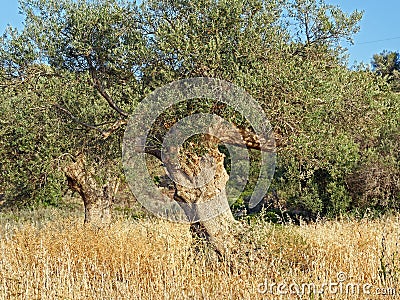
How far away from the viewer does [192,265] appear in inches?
279

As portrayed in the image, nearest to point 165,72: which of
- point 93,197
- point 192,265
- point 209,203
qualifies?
point 209,203

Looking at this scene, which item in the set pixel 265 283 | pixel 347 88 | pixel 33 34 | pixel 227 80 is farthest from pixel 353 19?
pixel 33 34

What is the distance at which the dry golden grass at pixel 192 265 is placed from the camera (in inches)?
231

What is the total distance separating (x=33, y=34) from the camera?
7.43 m

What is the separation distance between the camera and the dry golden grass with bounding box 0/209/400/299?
19.2 ft

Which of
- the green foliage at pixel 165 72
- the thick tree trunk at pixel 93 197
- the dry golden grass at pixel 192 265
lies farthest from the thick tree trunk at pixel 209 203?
the thick tree trunk at pixel 93 197

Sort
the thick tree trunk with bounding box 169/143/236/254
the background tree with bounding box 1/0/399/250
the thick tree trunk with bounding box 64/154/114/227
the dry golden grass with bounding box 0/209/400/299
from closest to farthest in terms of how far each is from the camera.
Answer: the dry golden grass with bounding box 0/209/400/299, the background tree with bounding box 1/0/399/250, the thick tree trunk with bounding box 169/143/236/254, the thick tree trunk with bounding box 64/154/114/227

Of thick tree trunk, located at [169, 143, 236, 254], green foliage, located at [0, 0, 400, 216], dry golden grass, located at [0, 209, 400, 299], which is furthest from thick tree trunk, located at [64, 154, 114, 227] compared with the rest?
thick tree trunk, located at [169, 143, 236, 254]

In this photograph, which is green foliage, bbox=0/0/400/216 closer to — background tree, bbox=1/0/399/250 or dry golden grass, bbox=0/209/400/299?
background tree, bbox=1/0/399/250

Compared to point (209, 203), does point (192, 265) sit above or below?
below

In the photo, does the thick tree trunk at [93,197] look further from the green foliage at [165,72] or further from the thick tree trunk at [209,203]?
the thick tree trunk at [209,203]

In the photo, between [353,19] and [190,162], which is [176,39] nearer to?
[190,162]

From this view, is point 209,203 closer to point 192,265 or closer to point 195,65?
point 192,265

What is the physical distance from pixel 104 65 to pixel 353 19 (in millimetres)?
4094
